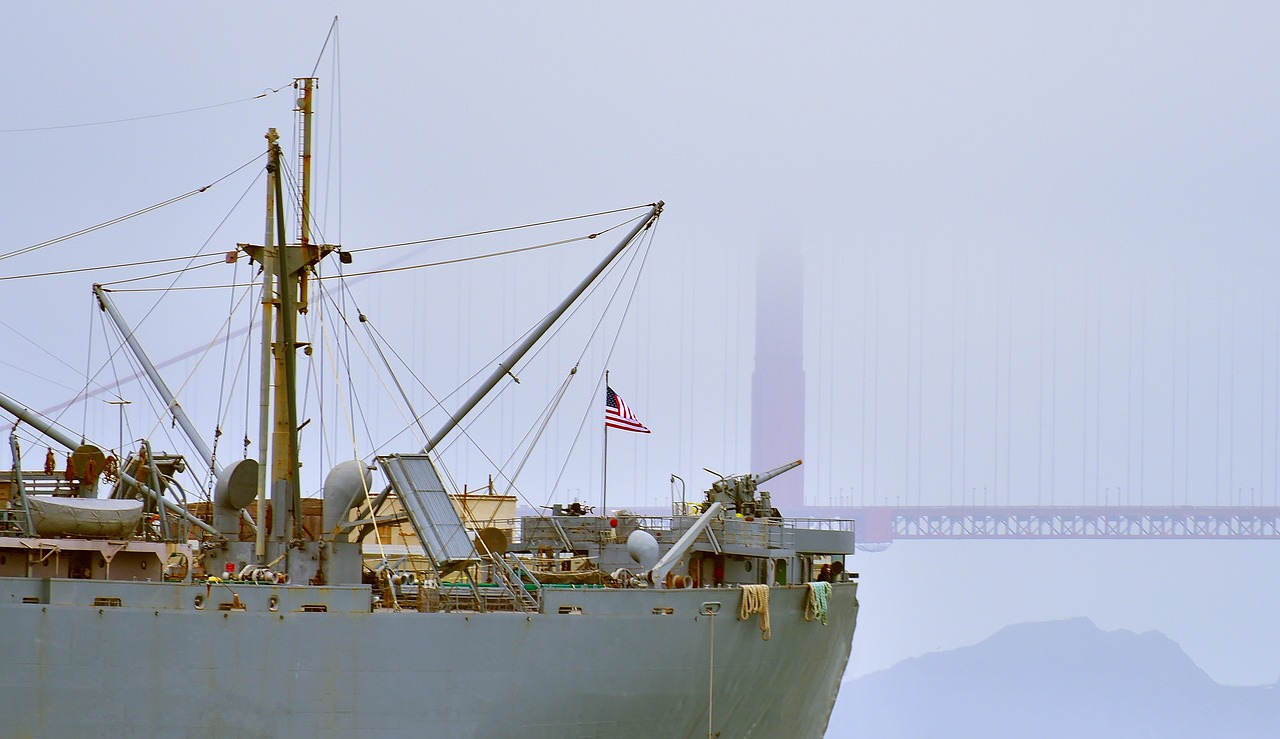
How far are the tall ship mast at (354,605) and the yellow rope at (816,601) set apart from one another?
0.05 meters

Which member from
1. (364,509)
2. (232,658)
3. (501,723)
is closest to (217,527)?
(364,509)

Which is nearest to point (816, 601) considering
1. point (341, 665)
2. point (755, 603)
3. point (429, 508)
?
point (755, 603)

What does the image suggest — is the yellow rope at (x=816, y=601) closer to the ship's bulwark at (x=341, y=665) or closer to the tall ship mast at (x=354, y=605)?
the tall ship mast at (x=354, y=605)

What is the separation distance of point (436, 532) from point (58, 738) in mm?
6681

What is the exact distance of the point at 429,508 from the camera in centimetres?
2773

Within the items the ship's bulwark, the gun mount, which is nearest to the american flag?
the gun mount

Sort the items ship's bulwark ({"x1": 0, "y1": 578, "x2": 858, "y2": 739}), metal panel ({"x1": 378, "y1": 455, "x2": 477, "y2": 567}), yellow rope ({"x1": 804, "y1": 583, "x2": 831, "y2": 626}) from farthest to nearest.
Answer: yellow rope ({"x1": 804, "y1": 583, "x2": 831, "y2": 626})
metal panel ({"x1": 378, "y1": 455, "x2": 477, "y2": 567})
ship's bulwark ({"x1": 0, "y1": 578, "x2": 858, "y2": 739})

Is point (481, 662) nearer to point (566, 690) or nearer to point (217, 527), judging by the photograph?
point (566, 690)

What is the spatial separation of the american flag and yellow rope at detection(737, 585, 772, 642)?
6359mm

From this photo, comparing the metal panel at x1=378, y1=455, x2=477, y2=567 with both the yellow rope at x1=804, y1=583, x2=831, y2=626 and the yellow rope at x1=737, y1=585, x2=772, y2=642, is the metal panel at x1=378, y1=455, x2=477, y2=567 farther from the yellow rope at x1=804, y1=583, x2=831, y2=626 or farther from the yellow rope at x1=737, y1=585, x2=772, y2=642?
the yellow rope at x1=804, y1=583, x2=831, y2=626

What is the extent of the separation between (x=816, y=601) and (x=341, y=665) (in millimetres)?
9947

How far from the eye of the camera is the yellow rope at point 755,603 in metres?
28.7

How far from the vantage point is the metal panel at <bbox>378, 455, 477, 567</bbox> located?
27.2 meters

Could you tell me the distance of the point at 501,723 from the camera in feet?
84.8
